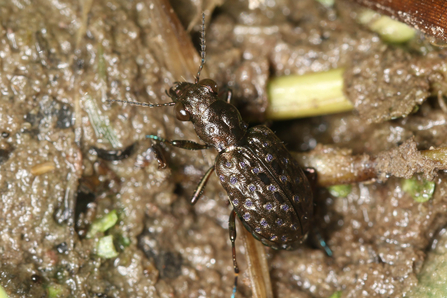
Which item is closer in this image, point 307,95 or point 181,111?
point 181,111

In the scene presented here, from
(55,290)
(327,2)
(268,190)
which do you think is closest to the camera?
(55,290)

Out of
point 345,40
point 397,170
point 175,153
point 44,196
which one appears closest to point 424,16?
point 345,40

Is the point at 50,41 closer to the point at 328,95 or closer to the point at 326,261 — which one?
the point at 328,95

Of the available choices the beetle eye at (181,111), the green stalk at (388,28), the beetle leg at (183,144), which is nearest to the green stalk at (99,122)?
the beetle leg at (183,144)

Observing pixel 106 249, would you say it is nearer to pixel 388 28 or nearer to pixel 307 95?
pixel 307 95

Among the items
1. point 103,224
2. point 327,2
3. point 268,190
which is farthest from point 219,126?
point 327,2

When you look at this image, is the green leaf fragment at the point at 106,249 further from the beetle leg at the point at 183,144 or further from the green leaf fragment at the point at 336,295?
the green leaf fragment at the point at 336,295
